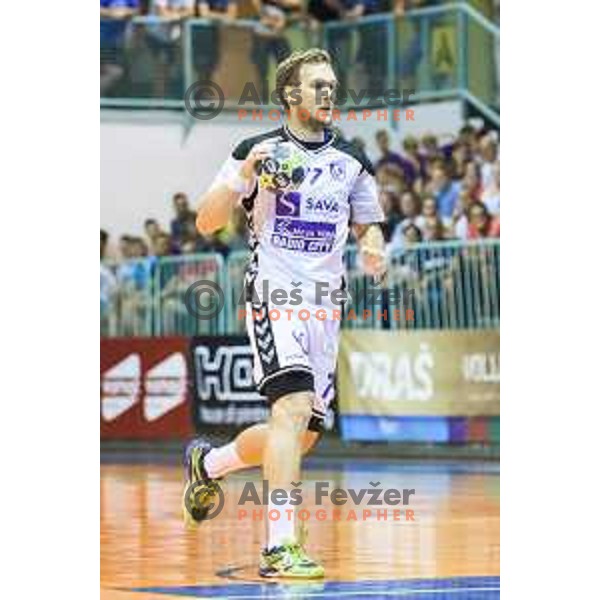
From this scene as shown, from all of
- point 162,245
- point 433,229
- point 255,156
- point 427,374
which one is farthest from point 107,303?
point 255,156

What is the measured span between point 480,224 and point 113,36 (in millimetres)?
8469

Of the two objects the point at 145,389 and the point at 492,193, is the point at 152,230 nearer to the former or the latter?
the point at 145,389

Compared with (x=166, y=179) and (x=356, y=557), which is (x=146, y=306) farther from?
(x=356, y=557)

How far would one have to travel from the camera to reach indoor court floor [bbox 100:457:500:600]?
10180mm

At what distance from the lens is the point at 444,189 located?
23969 millimetres

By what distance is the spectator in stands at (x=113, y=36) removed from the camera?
28859 mm

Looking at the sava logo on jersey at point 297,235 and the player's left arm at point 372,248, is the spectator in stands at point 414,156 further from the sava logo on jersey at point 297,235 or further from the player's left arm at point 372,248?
the sava logo on jersey at point 297,235

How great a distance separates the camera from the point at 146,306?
81.8 feet

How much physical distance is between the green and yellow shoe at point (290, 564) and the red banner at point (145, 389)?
44.3ft

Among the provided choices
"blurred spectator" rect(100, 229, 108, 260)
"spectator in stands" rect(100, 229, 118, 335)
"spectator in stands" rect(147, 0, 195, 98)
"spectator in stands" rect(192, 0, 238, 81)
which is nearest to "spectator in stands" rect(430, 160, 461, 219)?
"spectator in stands" rect(100, 229, 118, 335)

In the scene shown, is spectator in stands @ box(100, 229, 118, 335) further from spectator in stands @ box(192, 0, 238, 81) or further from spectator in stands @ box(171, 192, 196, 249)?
spectator in stands @ box(192, 0, 238, 81)
